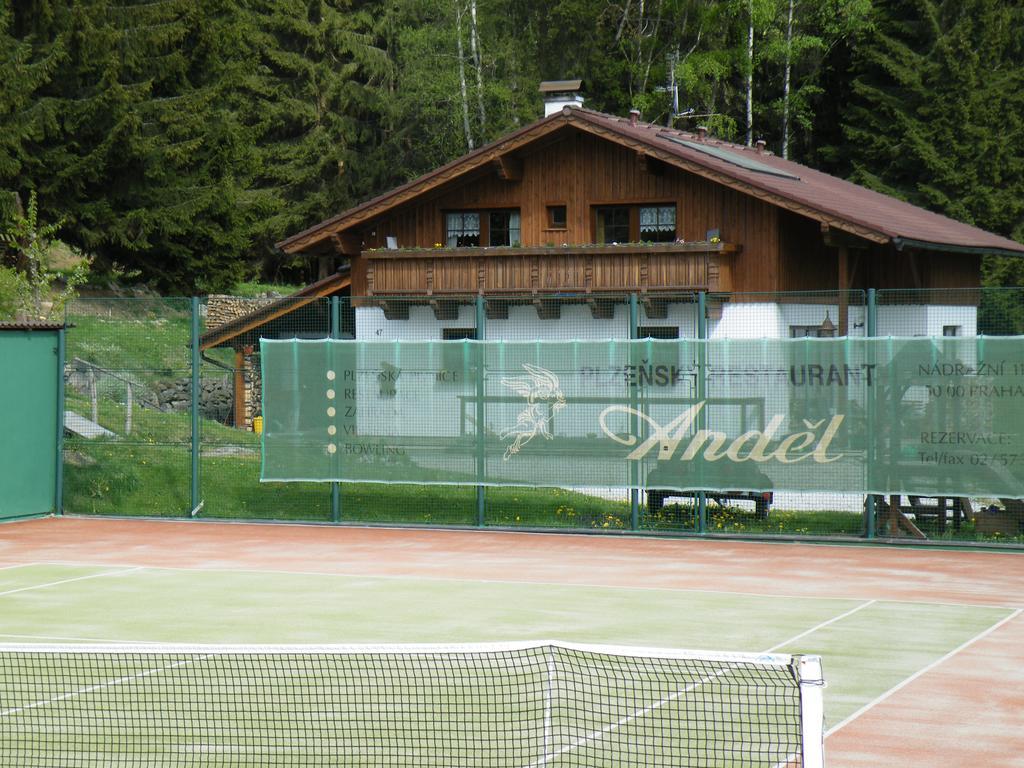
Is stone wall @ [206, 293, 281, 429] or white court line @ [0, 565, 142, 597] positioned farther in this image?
stone wall @ [206, 293, 281, 429]

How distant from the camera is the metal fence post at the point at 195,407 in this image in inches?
679

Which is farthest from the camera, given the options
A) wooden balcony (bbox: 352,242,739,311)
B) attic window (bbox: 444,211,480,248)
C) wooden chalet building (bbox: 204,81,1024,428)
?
attic window (bbox: 444,211,480,248)

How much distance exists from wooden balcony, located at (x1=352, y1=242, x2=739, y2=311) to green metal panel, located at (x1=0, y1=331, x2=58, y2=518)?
1189 cm

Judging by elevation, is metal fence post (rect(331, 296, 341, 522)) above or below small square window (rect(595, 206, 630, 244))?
below

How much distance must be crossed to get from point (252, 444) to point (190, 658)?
1100cm

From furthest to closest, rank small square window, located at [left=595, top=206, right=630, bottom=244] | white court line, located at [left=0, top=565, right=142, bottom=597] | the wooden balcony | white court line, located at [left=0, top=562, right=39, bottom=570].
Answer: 1. small square window, located at [left=595, top=206, right=630, bottom=244]
2. the wooden balcony
3. white court line, located at [left=0, top=562, right=39, bottom=570]
4. white court line, located at [left=0, top=565, right=142, bottom=597]

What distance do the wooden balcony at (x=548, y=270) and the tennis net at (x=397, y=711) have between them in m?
20.7

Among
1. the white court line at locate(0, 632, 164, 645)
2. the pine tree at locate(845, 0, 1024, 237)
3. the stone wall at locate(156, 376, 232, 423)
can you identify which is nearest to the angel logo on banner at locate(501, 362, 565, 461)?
the white court line at locate(0, 632, 164, 645)

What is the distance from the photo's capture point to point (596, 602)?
11945 millimetres

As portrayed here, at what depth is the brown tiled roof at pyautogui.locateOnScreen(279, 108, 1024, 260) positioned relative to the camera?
2827 centimetres

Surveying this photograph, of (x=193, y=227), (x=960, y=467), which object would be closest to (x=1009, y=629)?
(x=960, y=467)

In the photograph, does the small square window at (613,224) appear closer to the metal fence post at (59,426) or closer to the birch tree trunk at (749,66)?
the metal fence post at (59,426)

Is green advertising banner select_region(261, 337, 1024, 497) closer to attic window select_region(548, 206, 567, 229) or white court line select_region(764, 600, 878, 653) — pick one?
white court line select_region(764, 600, 878, 653)

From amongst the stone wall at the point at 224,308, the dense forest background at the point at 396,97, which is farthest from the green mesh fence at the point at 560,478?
the dense forest background at the point at 396,97
